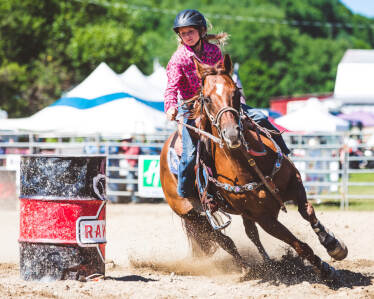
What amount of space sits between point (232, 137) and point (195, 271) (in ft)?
8.70

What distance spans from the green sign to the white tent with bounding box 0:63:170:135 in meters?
1.10

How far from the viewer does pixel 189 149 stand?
6293 millimetres

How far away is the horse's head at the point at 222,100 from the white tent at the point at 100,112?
29.5 ft

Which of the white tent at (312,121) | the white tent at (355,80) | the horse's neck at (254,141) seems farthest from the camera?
the white tent at (312,121)

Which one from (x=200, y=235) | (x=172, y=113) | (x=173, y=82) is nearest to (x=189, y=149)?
(x=172, y=113)

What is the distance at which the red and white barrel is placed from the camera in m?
5.78

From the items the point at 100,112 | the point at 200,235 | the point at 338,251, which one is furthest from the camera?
the point at 100,112

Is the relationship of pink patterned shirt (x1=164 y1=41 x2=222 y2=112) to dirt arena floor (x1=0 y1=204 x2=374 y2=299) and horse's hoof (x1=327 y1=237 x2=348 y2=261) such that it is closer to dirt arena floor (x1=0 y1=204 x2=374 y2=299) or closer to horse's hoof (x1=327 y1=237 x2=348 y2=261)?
dirt arena floor (x1=0 y1=204 x2=374 y2=299)

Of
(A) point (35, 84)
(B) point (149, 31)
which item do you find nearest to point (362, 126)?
(A) point (35, 84)

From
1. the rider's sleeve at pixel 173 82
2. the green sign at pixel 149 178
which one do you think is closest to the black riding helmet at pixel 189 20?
the rider's sleeve at pixel 173 82

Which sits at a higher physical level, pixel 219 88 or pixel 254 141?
pixel 219 88

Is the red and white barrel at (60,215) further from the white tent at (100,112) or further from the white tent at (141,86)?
the white tent at (141,86)

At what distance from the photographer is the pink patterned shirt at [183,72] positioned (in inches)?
247

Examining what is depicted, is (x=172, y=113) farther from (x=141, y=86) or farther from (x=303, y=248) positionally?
(x=141, y=86)
